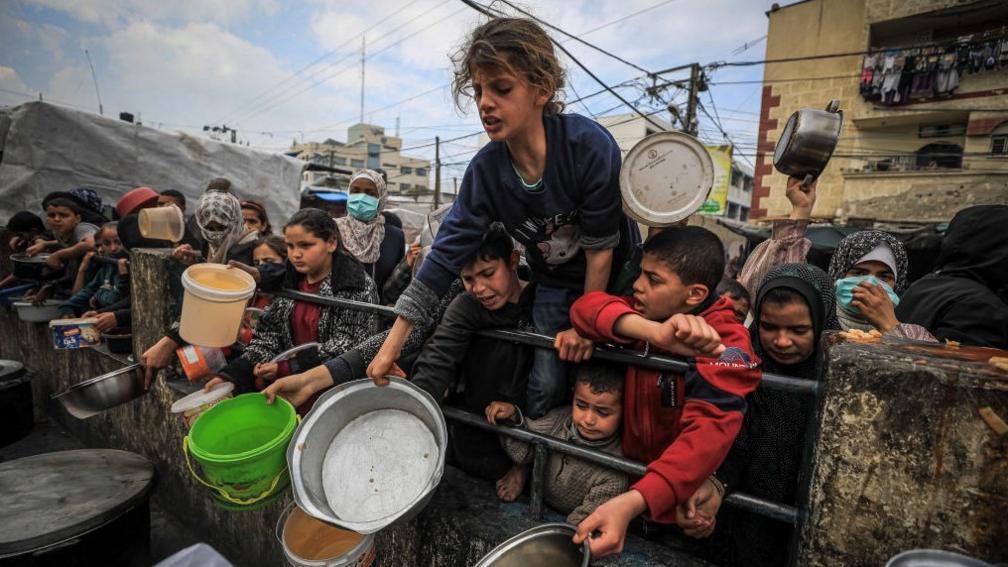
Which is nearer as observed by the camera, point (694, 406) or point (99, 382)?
point (694, 406)

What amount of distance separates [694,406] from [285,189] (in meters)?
9.97

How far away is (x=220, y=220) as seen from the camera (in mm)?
3352

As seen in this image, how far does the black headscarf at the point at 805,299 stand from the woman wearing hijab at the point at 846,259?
379 millimetres

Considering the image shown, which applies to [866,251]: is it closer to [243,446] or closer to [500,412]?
[500,412]

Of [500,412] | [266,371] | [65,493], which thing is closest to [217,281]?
[266,371]

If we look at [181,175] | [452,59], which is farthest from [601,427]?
[181,175]

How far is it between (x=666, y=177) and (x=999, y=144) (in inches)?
744

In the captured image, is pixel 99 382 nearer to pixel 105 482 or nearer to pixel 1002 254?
pixel 105 482

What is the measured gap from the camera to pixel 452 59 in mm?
1821

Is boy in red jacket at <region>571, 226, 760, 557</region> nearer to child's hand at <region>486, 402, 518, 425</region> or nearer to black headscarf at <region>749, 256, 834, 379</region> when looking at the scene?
child's hand at <region>486, 402, 518, 425</region>

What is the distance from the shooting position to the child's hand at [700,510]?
1.21m

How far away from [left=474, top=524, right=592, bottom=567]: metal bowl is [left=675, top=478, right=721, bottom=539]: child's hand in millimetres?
305

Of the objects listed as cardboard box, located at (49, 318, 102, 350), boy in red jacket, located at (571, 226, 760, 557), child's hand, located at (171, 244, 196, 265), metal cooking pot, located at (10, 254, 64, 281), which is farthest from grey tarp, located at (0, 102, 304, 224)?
boy in red jacket, located at (571, 226, 760, 557)

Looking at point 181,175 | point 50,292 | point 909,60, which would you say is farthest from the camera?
point 909,60
